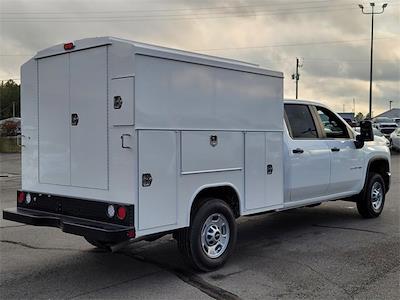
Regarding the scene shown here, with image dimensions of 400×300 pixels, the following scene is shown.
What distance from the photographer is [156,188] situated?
5.35 metres

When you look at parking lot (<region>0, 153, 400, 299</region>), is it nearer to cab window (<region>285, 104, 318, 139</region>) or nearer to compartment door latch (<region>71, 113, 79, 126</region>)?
cab window (<region>285, 104, 318, 139</region>)

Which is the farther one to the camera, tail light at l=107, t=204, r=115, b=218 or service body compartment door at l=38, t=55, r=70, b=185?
service body compartment door at l=38, t=55, r=70, b=185

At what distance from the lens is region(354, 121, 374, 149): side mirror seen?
341 inches

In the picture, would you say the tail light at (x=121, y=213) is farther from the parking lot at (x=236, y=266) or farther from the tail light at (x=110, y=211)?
the parking lot at (x=236, y=266)

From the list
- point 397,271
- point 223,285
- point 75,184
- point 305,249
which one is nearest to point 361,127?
point 305,249

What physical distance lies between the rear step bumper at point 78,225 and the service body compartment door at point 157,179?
23cm

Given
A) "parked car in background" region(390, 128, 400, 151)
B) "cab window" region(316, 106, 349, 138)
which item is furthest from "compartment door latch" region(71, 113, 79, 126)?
"parked car in background" region(390, 128, 400, 151)

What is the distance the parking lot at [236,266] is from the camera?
208 inches

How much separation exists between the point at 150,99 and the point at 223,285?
210cm

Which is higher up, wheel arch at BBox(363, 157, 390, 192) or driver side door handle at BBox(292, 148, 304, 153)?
driver side door handle at BBox(292, 148, 304, 153)

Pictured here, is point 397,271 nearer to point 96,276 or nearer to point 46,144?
point 96,276

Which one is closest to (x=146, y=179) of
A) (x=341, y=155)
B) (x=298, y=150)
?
(x=298, y=150)

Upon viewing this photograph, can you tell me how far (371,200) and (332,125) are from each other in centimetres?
161

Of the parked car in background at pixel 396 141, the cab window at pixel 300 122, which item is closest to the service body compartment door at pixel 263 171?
the cab window at pixel 300 122
